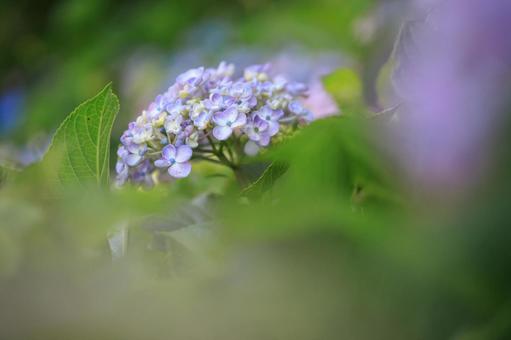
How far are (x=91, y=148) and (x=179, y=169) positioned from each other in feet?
0.24

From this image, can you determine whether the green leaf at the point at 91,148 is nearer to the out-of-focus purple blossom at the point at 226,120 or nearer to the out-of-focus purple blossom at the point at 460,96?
the out-of-focus purple blossom at the point at 226,120

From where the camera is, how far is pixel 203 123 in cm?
64

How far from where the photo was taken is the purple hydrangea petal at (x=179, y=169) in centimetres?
63

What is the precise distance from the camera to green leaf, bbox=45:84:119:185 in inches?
24.1

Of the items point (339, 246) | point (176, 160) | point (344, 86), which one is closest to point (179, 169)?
point (176, 160)

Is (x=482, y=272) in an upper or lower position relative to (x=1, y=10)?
lower

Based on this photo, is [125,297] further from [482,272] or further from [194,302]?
[482,272]

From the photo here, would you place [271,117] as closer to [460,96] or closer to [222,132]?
[222,132]

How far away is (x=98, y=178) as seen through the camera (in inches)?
24.3

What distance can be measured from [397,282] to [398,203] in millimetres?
104

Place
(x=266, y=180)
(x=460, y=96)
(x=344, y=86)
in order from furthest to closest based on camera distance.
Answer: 1. (x=344, y=86)
2. (x=266, y=180)
3. (x=460, y=96)

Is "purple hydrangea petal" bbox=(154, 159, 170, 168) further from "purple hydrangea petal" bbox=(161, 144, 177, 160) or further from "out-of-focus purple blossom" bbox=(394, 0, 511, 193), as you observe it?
"out-of-focus purple blossom" bbox=(394, 0, 511, 193)

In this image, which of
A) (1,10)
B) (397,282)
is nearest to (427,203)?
(397,282)

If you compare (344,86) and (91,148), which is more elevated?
(344,86)
